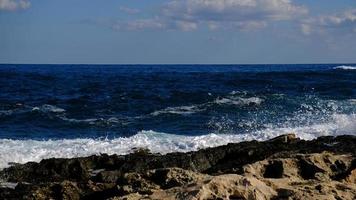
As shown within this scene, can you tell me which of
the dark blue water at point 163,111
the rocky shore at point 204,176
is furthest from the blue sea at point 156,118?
the rocky shore at point 204,176

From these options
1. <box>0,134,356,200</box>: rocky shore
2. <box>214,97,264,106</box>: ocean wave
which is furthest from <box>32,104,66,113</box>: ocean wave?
<box>0,134,356,200</box>: rocky shore

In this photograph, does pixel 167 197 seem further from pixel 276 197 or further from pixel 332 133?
pixel 332 133

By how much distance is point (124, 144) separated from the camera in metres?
14.4

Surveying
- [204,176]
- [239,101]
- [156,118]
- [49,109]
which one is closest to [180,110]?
[156,118]

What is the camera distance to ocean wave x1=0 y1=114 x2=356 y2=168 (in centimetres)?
1315

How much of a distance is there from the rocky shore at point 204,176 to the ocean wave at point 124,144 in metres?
2.31

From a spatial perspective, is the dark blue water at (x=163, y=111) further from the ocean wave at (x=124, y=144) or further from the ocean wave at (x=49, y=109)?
the ocean wave at (x=124, y=144)

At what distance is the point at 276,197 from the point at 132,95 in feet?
80.0

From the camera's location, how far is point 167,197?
561 cm

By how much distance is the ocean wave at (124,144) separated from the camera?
1315 cm

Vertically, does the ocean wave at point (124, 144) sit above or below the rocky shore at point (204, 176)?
below

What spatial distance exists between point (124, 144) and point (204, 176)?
812 centimetres

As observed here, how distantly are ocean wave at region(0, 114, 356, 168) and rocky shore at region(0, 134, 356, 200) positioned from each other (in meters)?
2.31

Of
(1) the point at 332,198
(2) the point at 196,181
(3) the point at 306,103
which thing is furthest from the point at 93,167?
(3) the point at 306,103
